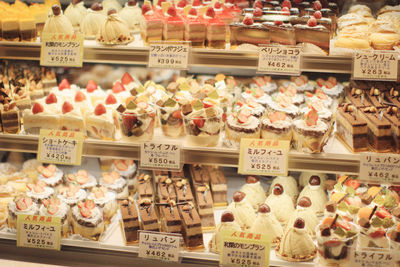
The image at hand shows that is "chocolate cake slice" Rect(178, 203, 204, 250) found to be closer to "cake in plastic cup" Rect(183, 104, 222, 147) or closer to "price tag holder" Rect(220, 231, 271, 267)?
"price tag holder" Rect(220, 231, 271, 267)

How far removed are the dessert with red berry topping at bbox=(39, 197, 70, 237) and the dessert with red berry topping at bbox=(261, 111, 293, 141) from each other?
1050 millimetres

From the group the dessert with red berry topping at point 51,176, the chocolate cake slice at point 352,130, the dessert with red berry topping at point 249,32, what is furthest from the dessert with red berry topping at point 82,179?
the chocolate cake slice at point 352,130

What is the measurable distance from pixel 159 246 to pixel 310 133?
0.85 meters

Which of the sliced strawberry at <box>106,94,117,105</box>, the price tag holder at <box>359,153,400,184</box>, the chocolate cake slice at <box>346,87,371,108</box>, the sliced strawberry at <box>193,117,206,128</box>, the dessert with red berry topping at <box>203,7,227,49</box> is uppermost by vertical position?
the dessert with red berry topping at <box>203,7,227,49</box>

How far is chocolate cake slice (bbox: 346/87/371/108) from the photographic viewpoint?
214 centimetres

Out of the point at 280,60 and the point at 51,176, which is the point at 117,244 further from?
the point at 280,60

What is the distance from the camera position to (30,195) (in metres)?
2.32

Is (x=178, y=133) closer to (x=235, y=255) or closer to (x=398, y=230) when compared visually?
(x=235, y=255)

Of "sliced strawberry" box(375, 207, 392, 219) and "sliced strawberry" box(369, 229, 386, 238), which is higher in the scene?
"sliced strawberry" box(375, 207, 392, 219)

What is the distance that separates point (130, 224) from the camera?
83.8 inches

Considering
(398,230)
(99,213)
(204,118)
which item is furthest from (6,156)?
(398,230)

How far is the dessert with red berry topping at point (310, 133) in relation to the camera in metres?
1.84

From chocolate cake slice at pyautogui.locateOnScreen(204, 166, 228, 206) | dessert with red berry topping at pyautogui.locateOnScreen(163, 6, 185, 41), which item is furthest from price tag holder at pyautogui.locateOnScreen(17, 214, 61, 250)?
dessert with red berry topping at pyautogui.locateOnScreen(163, 6, 185, 41)

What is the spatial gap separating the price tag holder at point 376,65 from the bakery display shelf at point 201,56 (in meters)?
0.04
